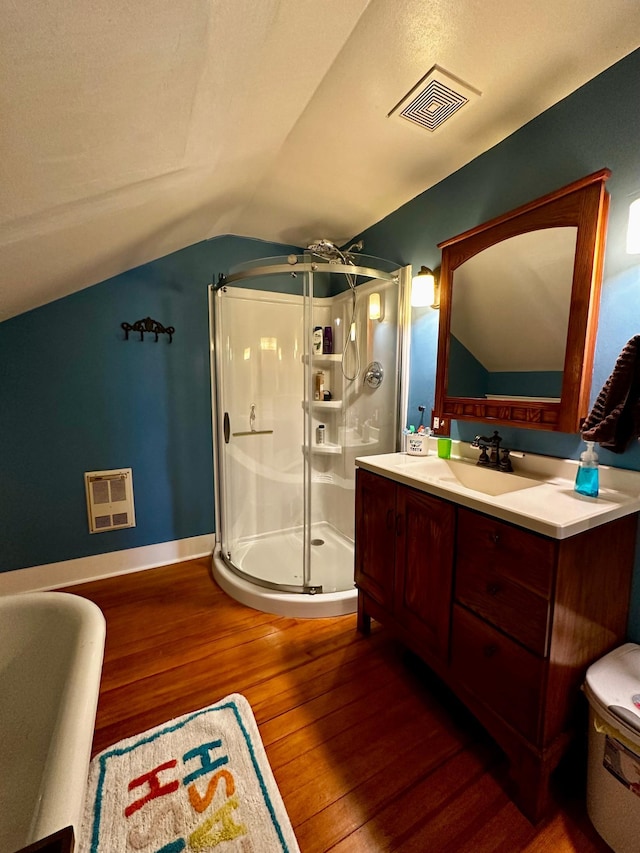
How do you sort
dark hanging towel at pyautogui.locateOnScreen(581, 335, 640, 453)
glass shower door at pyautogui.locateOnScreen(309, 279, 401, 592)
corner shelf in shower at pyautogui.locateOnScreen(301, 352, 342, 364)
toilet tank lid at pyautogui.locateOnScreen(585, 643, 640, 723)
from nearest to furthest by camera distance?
toilet tank lid at pyautogui.locateOnScreen(585, 643, 640, 723), dark hanging towel at pyautogui.locateOnScreen(581, 335, 640, 453), glass shower door at pyautogui.locateOnScreen(309, 279, 401, 592), corner shelf in shower at pyautogui.locateOnScreen(301, 352, 342, 364)

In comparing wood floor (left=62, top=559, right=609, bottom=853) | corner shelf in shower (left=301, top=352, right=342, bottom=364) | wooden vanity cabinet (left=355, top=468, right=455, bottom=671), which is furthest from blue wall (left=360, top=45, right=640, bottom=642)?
corner shelf in shower (left=301, top=352, right=342, bottom=364)

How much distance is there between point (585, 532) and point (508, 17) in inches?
59.5

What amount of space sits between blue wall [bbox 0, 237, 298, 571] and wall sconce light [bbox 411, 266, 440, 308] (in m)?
1.32

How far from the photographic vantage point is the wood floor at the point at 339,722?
3.38ft

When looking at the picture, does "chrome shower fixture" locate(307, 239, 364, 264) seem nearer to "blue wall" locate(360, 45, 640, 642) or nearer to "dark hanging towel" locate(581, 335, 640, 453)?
"blue wall" locate(360, 45, 640, 642)

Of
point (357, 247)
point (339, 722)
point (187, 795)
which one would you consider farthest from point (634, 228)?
point (187, 795)

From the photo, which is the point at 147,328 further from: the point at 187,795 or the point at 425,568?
the point at 187,795

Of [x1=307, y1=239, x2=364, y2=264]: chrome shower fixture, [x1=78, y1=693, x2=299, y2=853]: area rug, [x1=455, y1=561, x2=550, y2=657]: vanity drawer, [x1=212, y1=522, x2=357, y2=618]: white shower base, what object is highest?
[x1=307, y1=239, x2=364, y2=264]: chrome shower fixture

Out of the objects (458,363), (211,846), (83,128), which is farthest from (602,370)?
(211,846)

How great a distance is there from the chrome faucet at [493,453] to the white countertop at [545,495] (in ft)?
0.14

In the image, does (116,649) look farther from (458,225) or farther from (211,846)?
(458,225)

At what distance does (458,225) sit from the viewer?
178 cm

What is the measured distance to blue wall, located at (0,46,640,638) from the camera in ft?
4.08

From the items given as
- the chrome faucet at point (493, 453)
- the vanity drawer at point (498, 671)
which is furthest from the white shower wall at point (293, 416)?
the vanity drawer at point (498, 671)
